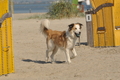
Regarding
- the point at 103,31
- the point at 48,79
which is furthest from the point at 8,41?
the point at 103,31

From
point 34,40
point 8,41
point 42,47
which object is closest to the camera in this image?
point 8,41

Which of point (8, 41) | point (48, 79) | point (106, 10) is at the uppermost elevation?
point (106, 10)

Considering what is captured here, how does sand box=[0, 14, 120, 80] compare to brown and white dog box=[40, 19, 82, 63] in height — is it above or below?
below

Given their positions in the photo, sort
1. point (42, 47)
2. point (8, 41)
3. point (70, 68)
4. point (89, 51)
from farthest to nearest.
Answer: point (42, 47), point (89, 51), point (70, 68), point (8, 41)

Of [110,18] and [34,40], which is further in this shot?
[34,40]

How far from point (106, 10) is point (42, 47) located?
275 cm

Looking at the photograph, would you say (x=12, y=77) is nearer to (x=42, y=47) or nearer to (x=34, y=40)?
(x=42, y=47)

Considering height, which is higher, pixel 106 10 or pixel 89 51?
pixel 106 10

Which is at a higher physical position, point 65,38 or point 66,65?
point 65,38

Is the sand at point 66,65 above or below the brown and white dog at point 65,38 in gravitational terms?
below

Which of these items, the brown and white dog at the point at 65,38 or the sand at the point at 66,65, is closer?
the sand at the point at 66,65

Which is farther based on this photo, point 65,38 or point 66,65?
point 65,38

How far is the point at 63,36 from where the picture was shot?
33.7 feet

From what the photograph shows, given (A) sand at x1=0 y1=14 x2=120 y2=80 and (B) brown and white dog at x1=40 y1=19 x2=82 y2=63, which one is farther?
(B) brown and white dog at x1=40 y1=19 x2=82 y2=63
